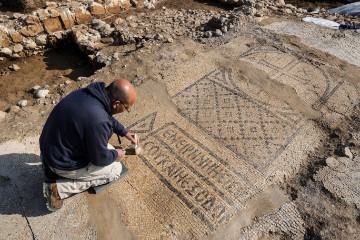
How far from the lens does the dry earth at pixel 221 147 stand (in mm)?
2904

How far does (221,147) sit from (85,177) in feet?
5.16

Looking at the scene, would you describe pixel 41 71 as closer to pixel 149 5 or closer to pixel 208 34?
pixel 149 5

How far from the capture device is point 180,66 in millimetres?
4867

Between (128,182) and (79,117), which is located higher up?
(79,117)

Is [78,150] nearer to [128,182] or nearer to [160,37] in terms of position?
[128,182]

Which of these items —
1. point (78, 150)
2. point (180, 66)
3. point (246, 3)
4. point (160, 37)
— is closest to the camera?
point (78, 150)

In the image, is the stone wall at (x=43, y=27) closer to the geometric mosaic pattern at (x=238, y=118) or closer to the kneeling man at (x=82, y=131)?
the geometric mosaic pattern at (x=238, y=118)

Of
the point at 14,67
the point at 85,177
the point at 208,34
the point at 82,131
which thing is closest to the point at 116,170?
the point at 85,177

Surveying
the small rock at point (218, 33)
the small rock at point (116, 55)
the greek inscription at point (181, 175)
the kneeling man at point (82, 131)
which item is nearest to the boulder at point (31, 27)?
the small rock at point (116, 55)

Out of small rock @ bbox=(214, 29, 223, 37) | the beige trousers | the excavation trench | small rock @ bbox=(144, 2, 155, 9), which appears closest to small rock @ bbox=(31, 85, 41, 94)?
the excavation trench

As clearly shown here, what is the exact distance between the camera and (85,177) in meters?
2.95

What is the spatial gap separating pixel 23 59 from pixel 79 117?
4.38 m

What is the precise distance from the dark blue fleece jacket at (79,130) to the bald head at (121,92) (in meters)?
0.05

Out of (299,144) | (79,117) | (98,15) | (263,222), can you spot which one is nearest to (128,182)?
(79,117)
